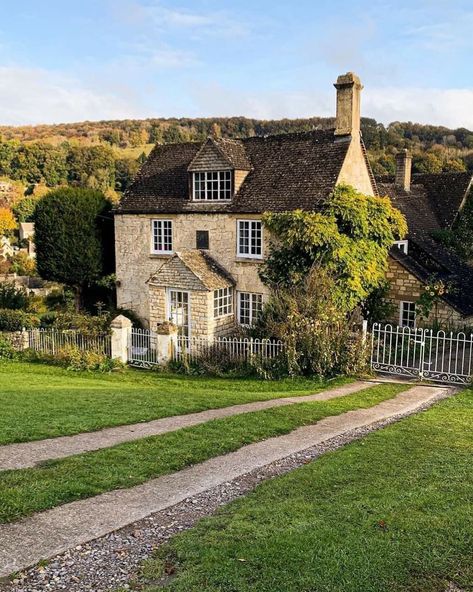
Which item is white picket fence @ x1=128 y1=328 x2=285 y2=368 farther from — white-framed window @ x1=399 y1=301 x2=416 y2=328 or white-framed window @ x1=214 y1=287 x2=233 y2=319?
white-framed window @ x1=399 y1=301 x2=416 y2=328

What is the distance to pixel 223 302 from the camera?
24000 millimetres

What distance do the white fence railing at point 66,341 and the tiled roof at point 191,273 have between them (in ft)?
11.1

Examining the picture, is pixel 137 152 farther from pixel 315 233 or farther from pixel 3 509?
pixel 3 509

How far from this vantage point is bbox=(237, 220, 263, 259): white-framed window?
24016 millimetres

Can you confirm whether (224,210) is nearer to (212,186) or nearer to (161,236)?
(212,186)

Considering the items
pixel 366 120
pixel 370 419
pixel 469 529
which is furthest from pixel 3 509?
pixel 366 120

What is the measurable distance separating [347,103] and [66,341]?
15.3m

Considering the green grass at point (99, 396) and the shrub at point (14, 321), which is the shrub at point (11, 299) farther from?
the green grass at point (99, 396)

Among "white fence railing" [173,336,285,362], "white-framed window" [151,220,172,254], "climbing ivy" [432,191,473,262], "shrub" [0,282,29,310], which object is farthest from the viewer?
"climbing ivy" [432,191,473,262]

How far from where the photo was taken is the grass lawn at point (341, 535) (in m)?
5.57

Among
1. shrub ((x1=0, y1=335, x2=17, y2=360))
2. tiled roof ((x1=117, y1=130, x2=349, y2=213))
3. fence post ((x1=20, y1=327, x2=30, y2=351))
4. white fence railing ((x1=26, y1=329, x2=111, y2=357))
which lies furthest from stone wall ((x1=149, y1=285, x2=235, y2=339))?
shrub ((x1=0, y1=335, x2=17, y2=360))

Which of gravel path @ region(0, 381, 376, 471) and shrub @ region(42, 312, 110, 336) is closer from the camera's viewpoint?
gravel path @ region(0, 381, 376, 471)

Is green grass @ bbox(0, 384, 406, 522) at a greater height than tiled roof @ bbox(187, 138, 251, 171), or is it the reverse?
tiled roof @ bbox(187, 138, 251, 171)

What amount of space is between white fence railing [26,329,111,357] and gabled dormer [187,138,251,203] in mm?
7808
